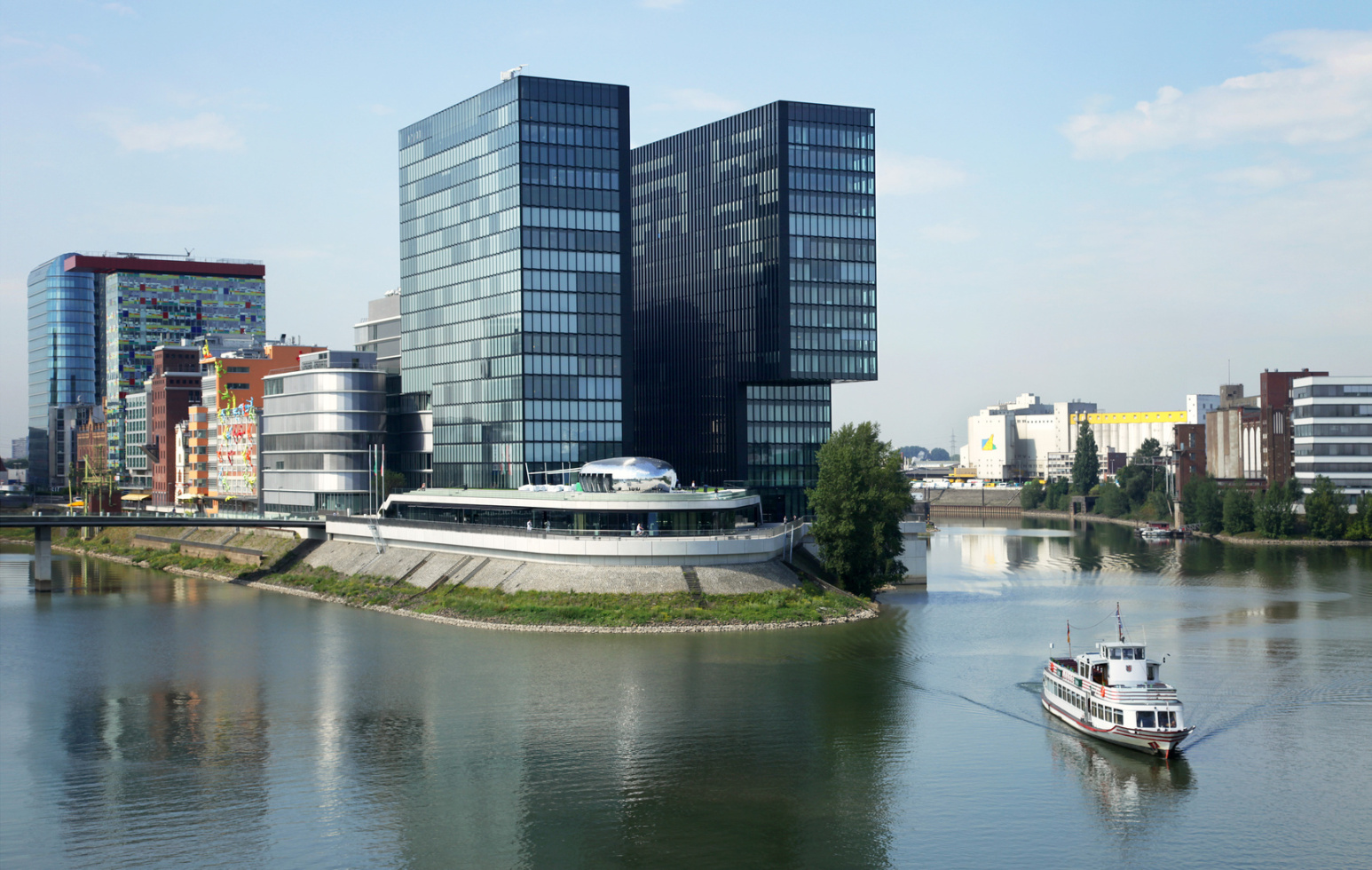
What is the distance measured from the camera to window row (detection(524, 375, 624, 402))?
142 meters

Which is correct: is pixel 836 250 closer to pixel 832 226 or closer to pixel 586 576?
pixel 832 226

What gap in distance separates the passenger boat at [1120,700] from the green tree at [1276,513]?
5431 inches

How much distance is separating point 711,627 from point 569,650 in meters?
13.5

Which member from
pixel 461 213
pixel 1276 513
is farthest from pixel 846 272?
pixel 1276 513

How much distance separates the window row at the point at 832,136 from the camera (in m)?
Result: 158

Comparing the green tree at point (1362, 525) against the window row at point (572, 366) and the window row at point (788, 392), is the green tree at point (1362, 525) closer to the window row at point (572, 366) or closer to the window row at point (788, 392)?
the window row at point (788, 392)

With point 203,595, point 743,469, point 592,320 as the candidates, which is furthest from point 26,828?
point 743,469

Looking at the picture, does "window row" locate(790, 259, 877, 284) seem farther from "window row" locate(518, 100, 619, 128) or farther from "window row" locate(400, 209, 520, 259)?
"window row" locate(400, 209, 520, 259)

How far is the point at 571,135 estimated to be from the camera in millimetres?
141250

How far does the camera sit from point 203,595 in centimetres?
13100

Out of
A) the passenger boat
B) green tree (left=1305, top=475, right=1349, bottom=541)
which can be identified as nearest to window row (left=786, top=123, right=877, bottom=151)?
green tree (left=1305, top=475, right=1349, bottom=541)

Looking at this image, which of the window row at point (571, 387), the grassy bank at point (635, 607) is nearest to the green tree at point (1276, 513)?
the grassy bank at point (635, 607)

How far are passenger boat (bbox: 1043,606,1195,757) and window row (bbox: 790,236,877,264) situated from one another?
306 ft

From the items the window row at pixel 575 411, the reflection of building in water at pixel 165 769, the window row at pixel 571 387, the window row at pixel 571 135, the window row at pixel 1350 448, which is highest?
the window row at pixel 571 135
